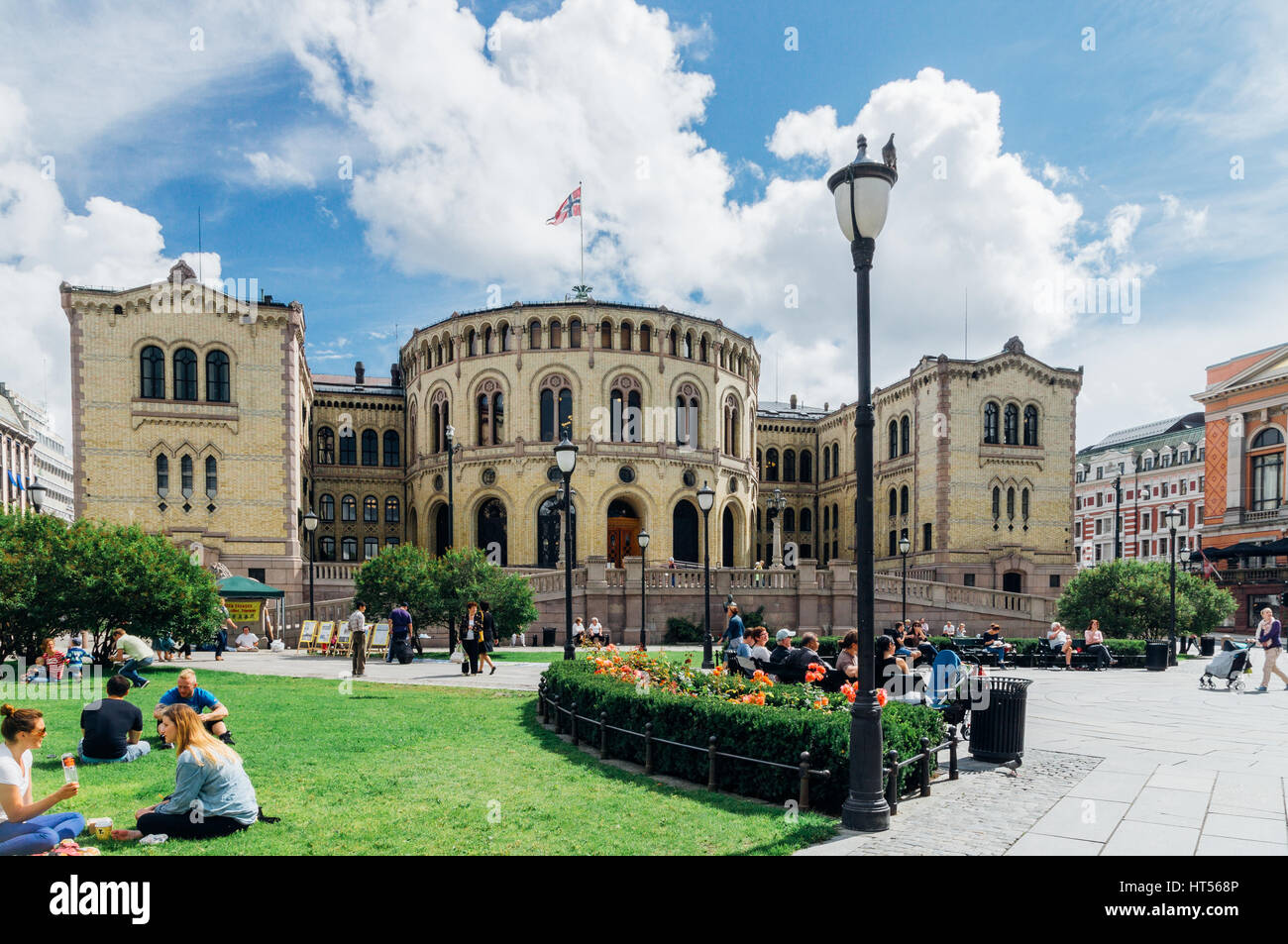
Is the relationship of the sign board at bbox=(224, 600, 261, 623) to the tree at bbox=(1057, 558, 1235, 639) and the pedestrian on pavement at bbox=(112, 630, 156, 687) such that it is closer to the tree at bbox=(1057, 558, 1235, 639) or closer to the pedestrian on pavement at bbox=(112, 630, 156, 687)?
the pedestrian on pavement at bbox=(112, 630, 156, 687)

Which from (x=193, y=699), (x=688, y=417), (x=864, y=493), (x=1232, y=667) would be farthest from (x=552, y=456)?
(x=864, y=493)

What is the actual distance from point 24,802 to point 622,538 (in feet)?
128

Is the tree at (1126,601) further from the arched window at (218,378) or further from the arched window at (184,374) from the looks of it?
the arched window at (184,374)

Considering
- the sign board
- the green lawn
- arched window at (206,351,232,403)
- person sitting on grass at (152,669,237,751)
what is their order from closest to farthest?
the green lawn < person sitting on grass at (152,669,237,751) < the sign board < arched window at (206,351,232,403)

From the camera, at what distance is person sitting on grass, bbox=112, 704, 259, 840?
6.55 metres

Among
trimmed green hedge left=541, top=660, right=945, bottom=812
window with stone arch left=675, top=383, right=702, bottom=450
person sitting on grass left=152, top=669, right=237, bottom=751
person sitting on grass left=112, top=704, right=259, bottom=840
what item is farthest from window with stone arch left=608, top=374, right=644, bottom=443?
person sitting on grass left=112, top=704, right=259, bottom=840

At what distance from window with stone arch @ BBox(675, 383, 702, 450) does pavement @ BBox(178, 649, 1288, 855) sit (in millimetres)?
30293

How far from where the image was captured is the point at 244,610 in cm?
3059

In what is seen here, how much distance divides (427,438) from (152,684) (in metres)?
30.3
